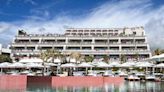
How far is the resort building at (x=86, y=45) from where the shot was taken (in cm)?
10050

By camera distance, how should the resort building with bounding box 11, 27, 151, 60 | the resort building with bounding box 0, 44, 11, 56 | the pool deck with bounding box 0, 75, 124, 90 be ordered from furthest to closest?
the resort building with bounding box 0, 44, 11, 56 → the resort building with bounding box 11, 27, 151, 60 → the pool deck with bounding box 0, 75, 124, 90

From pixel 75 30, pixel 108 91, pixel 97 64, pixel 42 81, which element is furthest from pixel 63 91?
pixel 75 30

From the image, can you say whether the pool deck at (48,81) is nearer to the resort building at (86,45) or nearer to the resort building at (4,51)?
the resort building at (86,45)

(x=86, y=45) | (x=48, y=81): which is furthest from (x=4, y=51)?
(x=48, y=81)

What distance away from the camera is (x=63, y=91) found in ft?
86.6

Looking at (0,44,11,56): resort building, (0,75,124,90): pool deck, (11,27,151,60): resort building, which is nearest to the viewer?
(0,75,124,90): pool deck

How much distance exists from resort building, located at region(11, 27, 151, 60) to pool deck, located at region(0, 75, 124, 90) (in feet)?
189

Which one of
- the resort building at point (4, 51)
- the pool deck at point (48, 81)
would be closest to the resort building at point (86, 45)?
the resort building at point (4, 51)

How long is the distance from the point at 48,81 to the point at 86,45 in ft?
225

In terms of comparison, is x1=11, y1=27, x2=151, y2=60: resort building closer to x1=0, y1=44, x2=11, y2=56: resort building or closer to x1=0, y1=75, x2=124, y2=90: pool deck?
x1=0, y1=44, x2=11, y2=56: resort building

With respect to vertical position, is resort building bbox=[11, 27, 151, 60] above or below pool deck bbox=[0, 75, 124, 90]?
above

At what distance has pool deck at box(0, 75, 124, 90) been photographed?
29.0m

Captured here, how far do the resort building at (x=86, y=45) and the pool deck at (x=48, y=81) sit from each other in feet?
189

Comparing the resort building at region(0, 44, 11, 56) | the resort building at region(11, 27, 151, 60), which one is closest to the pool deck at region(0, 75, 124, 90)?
the resort building at region(11, 27, 151, 60)
